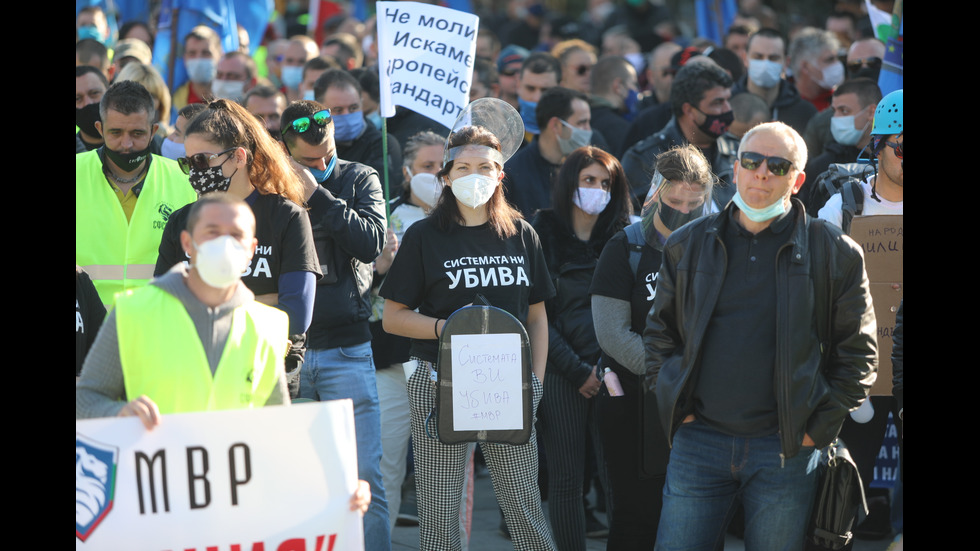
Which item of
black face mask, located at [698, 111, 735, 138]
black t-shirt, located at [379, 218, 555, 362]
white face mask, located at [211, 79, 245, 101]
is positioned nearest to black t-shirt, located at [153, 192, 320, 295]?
black t-shirt, located at [379, 218, 555, 362]

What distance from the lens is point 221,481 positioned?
3.54 m

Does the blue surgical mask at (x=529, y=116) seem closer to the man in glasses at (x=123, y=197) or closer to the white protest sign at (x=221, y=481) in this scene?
the man in glasses at (x=123, y=197)

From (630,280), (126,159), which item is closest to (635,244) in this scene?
(630,280)

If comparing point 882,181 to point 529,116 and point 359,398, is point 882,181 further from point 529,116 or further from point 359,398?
point 529,116

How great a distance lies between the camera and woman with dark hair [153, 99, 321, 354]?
4.36 m

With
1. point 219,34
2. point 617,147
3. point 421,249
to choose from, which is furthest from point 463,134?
point 219,34

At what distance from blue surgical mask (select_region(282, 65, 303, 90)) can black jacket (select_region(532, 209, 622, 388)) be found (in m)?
6.18

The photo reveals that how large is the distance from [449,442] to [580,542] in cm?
104

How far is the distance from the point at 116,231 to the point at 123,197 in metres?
0.22

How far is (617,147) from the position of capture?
28.2ft

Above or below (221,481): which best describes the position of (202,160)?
above

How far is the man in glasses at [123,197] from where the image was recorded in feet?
16.4

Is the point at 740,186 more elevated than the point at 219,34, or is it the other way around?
the point at 219,34

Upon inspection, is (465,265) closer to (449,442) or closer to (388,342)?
(449,442)
